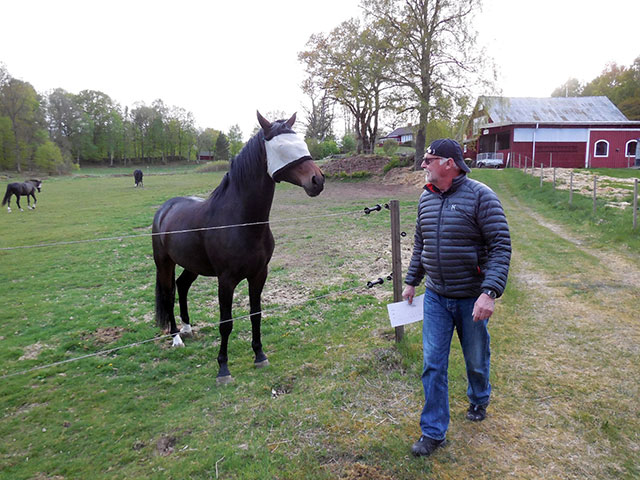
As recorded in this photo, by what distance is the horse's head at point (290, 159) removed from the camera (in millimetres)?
3178

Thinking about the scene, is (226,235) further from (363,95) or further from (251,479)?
(363,95)

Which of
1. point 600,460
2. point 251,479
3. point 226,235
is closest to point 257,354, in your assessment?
point 226,235

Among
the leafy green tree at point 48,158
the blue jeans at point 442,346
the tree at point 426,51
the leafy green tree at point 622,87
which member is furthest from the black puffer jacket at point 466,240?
the leafy green tree at point 48,158

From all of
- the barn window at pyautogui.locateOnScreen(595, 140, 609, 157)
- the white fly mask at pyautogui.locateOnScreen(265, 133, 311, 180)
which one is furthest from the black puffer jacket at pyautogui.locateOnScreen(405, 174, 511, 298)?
the barn window at pyautogui.locateOnScreen(595, 140, 609, 157)

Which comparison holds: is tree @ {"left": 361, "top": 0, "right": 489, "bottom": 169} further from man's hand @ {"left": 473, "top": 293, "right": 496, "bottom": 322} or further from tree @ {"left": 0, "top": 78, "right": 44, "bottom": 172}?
tree @ {"left": 0, "top": 78, "right": 44, "bottom": 172}

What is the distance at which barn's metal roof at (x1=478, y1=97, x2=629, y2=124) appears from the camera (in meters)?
29.7

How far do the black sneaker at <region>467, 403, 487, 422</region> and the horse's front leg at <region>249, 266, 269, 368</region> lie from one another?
1933 mm

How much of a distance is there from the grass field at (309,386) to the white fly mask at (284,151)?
2.18 feet

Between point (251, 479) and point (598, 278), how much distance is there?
624 centimetres

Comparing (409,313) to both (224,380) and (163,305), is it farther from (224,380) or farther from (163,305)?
(163,305)

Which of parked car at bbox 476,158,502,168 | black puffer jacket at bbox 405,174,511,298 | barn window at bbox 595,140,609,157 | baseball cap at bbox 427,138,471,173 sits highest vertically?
barn window at bbox 595,140,609,157

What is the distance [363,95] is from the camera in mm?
24016

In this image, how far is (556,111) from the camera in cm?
3069

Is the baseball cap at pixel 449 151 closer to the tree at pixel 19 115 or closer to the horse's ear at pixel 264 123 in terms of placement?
the horse's ear at pixel 264 123
